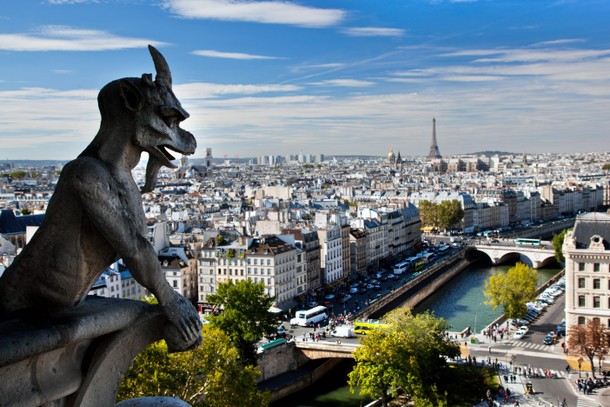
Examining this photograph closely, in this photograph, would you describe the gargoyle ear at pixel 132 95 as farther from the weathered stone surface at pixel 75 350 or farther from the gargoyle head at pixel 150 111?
the weathered stone surface at pixel 75 350

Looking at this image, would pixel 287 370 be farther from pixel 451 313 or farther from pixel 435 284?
pixel 435 284

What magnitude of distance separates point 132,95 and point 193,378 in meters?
16.2

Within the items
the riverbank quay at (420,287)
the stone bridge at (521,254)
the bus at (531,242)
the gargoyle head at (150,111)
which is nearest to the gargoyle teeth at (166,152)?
the gargoyle head at (150,111)

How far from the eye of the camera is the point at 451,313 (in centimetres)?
5050

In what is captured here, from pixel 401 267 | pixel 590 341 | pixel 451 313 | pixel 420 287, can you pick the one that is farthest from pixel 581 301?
pixel 401 267

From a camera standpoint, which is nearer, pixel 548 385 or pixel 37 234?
pixel 37 234

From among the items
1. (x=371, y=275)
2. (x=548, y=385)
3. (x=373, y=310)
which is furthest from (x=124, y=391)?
(x=371, y=275)

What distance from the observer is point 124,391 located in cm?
1753

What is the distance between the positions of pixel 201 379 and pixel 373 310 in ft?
85.7

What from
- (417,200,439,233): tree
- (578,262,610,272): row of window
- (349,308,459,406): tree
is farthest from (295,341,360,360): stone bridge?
(417,200,439,233): tree

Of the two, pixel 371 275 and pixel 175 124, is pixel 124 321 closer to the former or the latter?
pixel 175 124

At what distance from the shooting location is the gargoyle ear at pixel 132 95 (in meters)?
4.40

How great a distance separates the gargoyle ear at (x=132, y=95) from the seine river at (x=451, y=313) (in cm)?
2938

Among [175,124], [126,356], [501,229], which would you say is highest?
[175,124]
